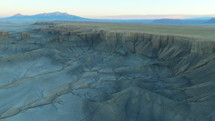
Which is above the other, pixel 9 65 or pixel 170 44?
pixel 170 44

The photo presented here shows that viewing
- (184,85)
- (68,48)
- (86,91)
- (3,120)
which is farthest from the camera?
(68,48)

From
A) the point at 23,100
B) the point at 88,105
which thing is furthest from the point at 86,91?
the point at 23,100

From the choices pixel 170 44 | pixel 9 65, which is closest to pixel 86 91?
pixel 170 44

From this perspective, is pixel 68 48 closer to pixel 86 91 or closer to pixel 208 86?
pixel 86 91

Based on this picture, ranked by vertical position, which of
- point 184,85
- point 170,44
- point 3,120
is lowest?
point 3,120

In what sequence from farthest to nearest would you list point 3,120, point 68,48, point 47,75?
1. point 68,48
2. point 47,75
3. point 3,120

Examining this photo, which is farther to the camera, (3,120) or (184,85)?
(184,85)

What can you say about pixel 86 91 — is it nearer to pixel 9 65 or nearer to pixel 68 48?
pixel 9 65
